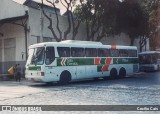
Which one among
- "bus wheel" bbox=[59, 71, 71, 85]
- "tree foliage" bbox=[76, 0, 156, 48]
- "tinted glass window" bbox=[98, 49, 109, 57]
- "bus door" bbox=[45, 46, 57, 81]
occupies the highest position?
"tree foliage" bbox=[76, 0, 156, 48]

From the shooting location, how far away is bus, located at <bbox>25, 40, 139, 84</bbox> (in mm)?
18672

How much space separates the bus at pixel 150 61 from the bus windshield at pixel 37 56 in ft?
63.7

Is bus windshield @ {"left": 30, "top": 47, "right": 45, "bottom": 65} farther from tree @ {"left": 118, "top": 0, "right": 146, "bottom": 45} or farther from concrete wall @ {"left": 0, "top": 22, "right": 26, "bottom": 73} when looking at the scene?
tree @ {"left": 118, "top": 0, "right": 146, "bottom": 45}

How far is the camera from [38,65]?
18562 millimetres

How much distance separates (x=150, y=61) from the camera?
116 feet

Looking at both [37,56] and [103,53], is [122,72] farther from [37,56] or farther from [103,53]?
[37,56]

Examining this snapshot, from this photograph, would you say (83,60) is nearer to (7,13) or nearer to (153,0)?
(7,13)

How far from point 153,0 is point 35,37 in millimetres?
15877

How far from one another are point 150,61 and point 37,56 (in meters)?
19.9

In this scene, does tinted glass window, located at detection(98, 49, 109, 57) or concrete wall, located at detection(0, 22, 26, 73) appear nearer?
tinted glass window, located at detection(98, 49, 109, 57)

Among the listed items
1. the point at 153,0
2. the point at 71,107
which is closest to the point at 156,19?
the point at 153,0

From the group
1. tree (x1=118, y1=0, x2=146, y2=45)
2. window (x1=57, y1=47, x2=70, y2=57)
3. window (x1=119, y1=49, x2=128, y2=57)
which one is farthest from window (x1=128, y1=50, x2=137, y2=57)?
window (x1=57, y1=47, x2=70, y2=57)

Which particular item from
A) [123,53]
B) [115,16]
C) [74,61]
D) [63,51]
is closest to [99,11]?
A: [115,16]

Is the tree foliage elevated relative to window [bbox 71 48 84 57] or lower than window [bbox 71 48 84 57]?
elevated
